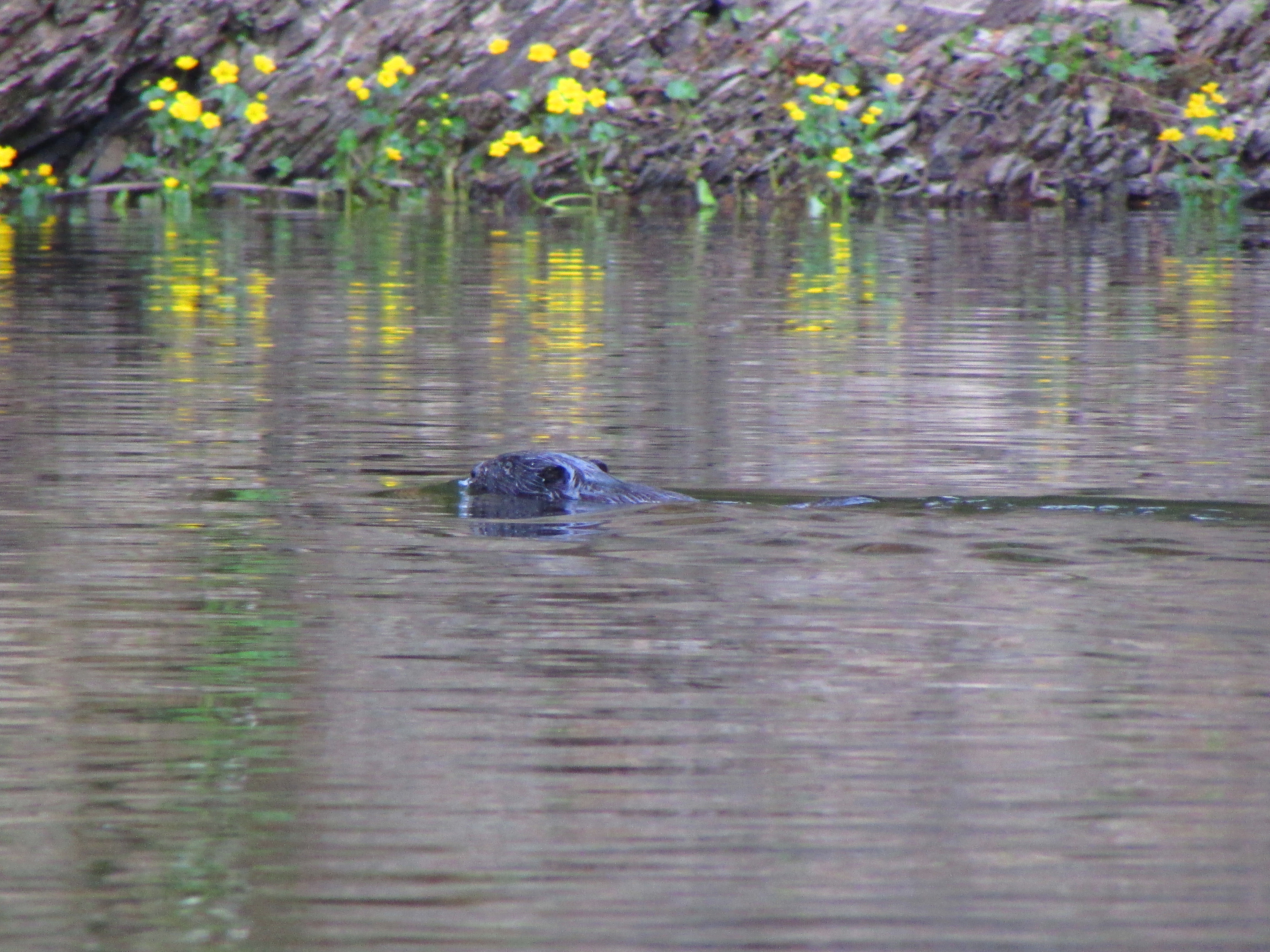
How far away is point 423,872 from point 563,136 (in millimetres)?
18010

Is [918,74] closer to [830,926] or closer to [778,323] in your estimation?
[778,323]

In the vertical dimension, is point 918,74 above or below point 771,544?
above

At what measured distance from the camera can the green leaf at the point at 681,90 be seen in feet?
67.4

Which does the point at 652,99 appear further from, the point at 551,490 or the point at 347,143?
the point at 551,490

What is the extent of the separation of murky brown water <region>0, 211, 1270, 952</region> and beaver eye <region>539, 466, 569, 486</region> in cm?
32

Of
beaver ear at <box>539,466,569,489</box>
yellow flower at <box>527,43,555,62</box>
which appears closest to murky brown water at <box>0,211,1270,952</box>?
beaver ear at <box>539,466,569,489</box>

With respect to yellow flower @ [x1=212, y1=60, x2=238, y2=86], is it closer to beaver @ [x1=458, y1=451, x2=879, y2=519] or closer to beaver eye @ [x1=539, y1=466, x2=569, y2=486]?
beaver @ [x1=458, y1=451, x2=879, y2=519]

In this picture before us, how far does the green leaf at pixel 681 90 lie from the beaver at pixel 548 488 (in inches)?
580

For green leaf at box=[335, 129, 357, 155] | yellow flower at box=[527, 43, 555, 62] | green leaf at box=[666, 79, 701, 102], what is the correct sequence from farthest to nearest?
1. green leaf at box=[335, 129, 357, 155]
2. green leaf at box=[666, 79, 701, 102]
3. yellow flower at box=[527, 43, 555, 62]

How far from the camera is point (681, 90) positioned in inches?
811

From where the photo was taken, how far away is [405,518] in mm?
5723

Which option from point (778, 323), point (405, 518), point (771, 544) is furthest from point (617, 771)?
point (778, 323)

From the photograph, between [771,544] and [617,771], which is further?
[771,544]

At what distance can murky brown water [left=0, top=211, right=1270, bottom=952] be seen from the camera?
273 centimetres
